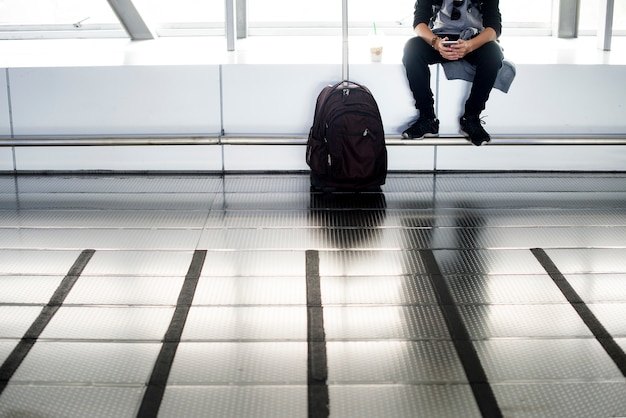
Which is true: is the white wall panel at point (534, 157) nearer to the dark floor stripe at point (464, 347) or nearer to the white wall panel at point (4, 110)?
the dark floor stripe at point (464, 347)

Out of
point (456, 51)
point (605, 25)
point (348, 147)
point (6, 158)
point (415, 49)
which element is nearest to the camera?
point (348, 147)

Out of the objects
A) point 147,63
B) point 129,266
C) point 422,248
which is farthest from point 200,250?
point 147,63

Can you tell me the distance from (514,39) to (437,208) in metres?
3.51

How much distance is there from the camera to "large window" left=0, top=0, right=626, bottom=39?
7504 millimetres

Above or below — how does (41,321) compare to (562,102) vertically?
below

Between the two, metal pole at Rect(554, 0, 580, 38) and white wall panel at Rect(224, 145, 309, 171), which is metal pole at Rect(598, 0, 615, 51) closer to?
metal pole at Rect(554, 0, 580, 38)

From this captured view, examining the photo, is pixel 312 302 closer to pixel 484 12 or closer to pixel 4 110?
pixel 484 12

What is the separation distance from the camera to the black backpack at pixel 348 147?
15.4 feet

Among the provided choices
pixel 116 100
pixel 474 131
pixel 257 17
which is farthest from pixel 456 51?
pixel 257 17

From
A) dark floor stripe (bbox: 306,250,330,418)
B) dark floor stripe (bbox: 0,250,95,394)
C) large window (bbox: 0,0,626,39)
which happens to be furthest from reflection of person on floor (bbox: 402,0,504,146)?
large window (bbox: 0,0,626,39)

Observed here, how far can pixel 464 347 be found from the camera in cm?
280

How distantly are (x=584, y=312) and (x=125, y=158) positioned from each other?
3.26 meters

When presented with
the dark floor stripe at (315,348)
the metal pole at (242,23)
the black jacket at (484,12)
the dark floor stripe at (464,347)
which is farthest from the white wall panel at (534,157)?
the metal pole at (242,23)

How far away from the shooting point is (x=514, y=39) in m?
7.48
